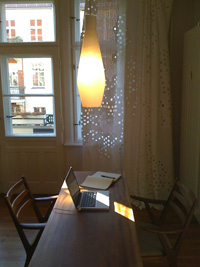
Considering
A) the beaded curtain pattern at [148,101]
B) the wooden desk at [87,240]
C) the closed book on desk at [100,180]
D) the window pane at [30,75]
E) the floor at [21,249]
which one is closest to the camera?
the wooden desk at [87,240]

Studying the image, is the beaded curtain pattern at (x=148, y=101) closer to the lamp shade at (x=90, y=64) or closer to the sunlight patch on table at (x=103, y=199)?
the sunlight patch on table at (x=103, y=199)

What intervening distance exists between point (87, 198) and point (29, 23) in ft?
8.46

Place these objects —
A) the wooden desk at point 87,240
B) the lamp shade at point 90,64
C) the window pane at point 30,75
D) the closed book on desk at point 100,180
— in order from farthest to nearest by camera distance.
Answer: the window pane at point 30,75
the closed book on desk at point 100,180
the lamp shade at point 90,64
the wooden desk at point 87,240

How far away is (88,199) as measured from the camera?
5.96 ft

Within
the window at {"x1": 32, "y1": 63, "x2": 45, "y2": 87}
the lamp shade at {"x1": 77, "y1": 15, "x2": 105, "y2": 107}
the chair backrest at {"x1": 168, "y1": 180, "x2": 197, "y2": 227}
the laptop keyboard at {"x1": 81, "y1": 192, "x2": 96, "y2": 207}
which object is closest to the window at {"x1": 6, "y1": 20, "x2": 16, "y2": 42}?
the window at {"x1": 32, "y1": 63, "x2": 45, "y2": 87}

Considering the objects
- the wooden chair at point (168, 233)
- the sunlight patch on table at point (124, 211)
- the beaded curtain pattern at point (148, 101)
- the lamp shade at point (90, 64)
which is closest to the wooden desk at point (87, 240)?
the sunlight patch on table at point (124, 211)

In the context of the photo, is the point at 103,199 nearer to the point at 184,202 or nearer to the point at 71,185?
the point at 71,185

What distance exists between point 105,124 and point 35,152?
1.11 m

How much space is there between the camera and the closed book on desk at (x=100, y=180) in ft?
6.75

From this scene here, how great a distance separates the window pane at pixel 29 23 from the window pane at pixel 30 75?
0.93ft

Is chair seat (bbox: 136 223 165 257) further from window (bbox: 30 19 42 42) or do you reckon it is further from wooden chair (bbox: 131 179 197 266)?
window (bbox: 30 19 42 42)

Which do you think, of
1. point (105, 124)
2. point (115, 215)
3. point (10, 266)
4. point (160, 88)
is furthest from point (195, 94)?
point (10, 266)

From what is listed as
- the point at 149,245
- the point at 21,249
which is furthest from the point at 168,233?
the point at 21,249

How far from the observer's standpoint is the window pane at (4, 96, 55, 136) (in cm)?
344
